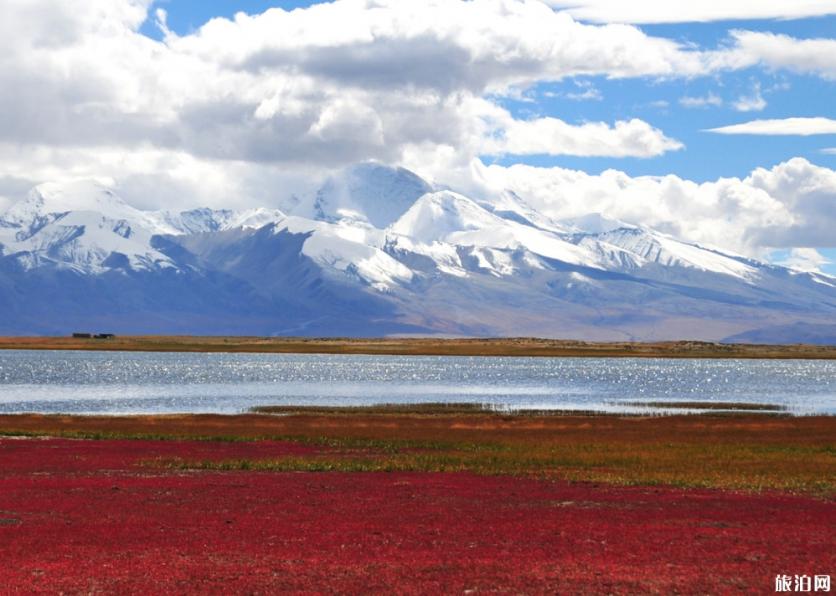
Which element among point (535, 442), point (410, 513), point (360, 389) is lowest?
point (360, 389)

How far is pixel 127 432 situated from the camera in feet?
246

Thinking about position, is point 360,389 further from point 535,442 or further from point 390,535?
point 390,535

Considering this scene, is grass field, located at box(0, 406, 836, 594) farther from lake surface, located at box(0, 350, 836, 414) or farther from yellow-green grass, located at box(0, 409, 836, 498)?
lake surface, located at box(0, 350, 836, 414)

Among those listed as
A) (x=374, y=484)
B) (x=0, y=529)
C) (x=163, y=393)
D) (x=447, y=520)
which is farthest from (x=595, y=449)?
(x=163, y=393)

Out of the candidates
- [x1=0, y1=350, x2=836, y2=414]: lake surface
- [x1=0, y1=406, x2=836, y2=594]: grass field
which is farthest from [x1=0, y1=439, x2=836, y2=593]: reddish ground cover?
[x1=0, y1=350, x2=836, y2=414]: lake surface

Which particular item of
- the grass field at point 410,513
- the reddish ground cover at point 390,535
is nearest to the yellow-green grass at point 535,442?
the grass field at point 410,513

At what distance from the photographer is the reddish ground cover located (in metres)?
27.5

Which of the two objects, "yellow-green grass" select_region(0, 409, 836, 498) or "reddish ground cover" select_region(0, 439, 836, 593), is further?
"yellow-green grass" select_region(0, 409, 836, 498)

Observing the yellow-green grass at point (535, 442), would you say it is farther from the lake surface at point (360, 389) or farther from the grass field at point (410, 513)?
the lake surface at point (360, 389)

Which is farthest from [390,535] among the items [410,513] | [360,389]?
[360,389]

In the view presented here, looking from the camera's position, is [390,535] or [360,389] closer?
[390,535]

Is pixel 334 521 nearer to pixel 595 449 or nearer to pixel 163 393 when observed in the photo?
pixel 595 449

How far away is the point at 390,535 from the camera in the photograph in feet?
110

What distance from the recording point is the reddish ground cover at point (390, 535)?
27.5 m
